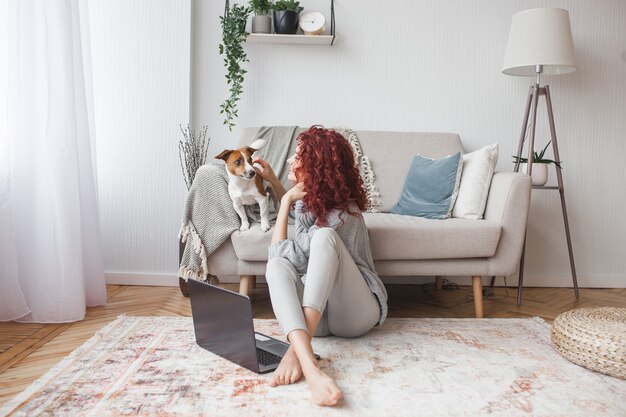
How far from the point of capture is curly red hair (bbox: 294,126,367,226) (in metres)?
1.77

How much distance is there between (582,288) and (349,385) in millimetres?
2289

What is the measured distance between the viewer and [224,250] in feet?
7.55

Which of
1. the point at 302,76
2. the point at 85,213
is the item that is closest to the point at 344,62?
the point at 302,76

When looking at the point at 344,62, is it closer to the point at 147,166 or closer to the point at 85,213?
the point at 147,166

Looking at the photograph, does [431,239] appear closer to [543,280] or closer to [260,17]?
[543,280]

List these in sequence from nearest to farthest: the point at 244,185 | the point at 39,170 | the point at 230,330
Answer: the point at 230,330 → the point at 39,170 → the point at 244,185

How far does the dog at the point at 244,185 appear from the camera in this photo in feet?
7.36

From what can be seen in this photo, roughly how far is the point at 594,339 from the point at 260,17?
90.5 inches

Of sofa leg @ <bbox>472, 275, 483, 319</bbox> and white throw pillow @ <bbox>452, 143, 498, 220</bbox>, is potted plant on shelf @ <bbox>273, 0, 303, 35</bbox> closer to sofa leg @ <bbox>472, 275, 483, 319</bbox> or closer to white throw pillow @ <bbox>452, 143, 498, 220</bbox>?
white throw pillow @ <bbox>452, 143, 498, 220</bbox>

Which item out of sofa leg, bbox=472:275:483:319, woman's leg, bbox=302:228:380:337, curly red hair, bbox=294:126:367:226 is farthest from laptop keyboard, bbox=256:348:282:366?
sofa leg, bbox=472:275:483:319

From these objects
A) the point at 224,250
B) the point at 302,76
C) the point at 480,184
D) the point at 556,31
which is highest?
the point at 556,31

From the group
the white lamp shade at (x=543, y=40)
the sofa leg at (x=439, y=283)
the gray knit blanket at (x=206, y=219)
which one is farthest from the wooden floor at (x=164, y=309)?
the white lamp shade at (x=543, y=40)

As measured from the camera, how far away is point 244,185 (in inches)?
90.1

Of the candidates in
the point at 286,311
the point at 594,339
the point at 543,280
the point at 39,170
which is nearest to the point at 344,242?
the point at 286,311
